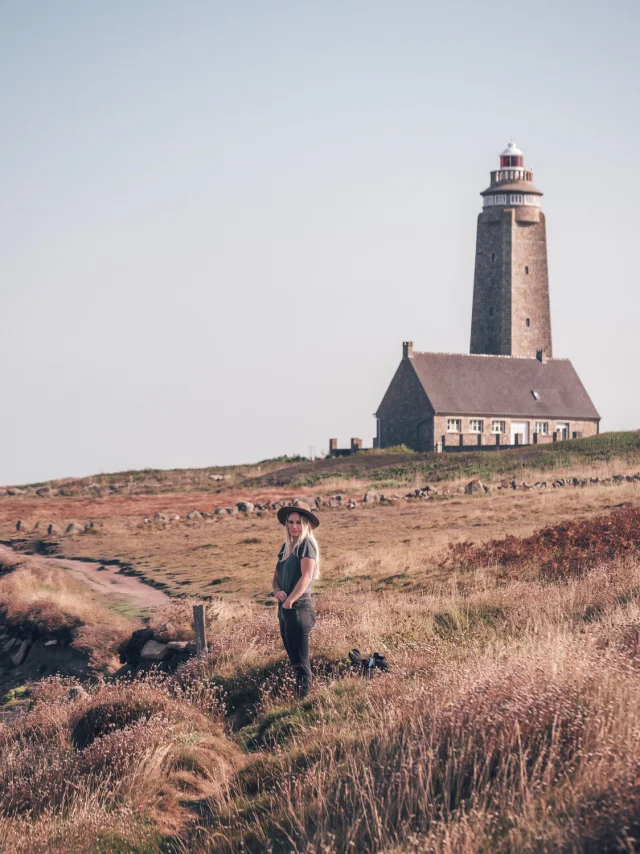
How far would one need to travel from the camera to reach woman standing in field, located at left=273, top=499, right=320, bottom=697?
1124cm

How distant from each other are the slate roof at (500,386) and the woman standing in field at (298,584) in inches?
2366

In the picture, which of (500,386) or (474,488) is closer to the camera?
(474,488)

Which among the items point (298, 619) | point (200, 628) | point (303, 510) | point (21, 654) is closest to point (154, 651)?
point (200, 628)

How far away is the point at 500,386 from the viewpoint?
2960 inches

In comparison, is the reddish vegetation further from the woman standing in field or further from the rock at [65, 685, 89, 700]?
the rock at [65, 685, 89, 700]

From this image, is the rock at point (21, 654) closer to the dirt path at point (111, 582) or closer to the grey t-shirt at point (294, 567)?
the dirt path at point (111, 582)

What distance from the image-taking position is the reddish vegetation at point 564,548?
58.2 feet

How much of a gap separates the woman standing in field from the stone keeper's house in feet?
197

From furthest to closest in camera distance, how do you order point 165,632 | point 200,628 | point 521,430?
point 521,430 → point 165,632 → point 200,628

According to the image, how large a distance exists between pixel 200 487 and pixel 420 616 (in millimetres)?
47978

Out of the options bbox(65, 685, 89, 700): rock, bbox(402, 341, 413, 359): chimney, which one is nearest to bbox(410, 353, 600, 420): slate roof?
bbox(402, 341, 413, 359): chimney

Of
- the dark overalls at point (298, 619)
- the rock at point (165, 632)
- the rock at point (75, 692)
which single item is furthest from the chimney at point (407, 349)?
the dark overalls at point (298, 619)

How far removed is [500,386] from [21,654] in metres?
59.6

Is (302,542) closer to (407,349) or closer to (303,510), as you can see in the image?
(303,510)
